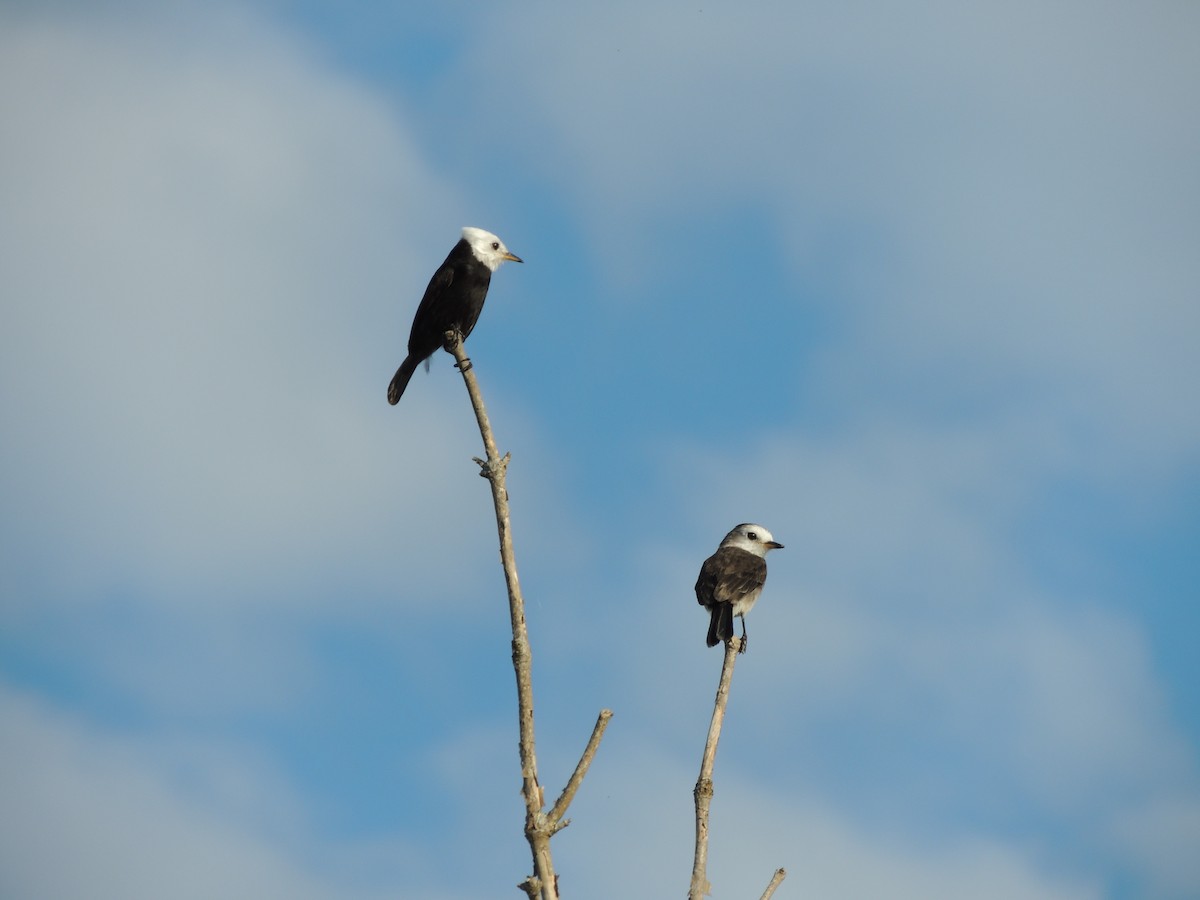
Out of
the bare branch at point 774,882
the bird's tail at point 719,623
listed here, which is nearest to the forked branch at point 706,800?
the bare branch at point 774,882

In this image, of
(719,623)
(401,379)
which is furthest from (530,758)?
(401,379)

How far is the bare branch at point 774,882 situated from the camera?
6555 millimetres

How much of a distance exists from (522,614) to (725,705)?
4.80 ft

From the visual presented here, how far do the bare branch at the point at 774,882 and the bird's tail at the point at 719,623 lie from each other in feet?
16.3

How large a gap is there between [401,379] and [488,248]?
187 cm

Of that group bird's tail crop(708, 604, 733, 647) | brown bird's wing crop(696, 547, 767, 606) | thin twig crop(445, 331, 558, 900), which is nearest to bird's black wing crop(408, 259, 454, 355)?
brown bird's wing crop(696, 547, 767, 606)

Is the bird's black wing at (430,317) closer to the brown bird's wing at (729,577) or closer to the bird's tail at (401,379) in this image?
the bird's tail at (401,379)

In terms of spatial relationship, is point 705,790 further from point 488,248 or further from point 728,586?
point 488,248

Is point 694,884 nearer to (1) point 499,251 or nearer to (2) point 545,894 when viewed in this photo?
(2) point 545,894

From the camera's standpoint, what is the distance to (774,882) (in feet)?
22.0

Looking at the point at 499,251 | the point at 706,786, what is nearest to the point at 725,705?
the point at 706,786

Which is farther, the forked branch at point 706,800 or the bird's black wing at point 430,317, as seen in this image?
the bird's black wing at point 430,317

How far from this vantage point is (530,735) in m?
6.32

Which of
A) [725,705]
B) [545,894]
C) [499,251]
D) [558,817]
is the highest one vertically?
[499,251]
